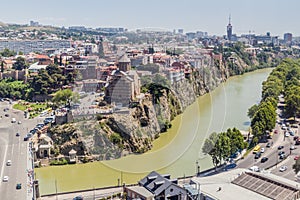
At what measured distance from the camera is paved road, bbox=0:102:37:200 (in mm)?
5074

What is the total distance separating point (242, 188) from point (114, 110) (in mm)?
3629

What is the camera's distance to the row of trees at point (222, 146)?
18.9 feet

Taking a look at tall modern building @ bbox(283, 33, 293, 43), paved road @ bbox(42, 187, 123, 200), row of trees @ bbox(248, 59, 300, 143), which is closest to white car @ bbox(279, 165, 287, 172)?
row of trees @ bbox(248, 59, 300, 143)

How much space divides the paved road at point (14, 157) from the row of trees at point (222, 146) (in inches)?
101

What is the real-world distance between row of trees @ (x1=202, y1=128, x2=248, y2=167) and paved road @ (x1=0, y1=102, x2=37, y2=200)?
2569 mm

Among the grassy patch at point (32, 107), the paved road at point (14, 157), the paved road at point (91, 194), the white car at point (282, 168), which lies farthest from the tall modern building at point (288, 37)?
the paved road at point (91, 194)

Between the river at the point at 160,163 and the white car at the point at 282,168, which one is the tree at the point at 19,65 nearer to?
the river at the point at 160,163

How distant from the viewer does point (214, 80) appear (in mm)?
14750

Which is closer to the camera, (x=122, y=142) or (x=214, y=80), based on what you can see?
(x=122, y=142)

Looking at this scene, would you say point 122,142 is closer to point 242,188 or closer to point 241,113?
point 242,188

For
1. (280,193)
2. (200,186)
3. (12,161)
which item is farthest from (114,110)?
(280,193)

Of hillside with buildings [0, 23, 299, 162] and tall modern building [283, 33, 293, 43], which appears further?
tall modern building [283, 33, 293, 43]

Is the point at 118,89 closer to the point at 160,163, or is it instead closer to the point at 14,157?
the point at 160,163

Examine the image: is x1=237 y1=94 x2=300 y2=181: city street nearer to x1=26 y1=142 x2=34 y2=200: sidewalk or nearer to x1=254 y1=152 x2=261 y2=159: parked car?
x1=254 y1=152 x2=261 y2=159: parked car
